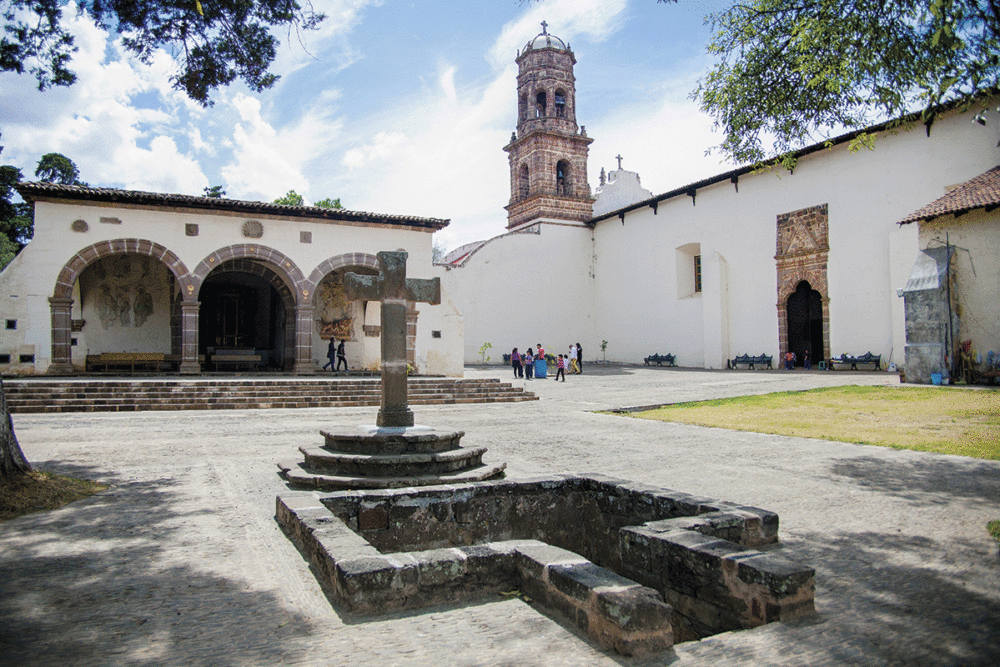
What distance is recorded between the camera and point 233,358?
1955 centimetres

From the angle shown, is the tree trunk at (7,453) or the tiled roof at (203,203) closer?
the tree trunk at (7,453)

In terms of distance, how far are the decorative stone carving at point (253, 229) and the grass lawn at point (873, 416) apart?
39.3 feet

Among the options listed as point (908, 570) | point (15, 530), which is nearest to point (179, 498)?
point (15, 530)

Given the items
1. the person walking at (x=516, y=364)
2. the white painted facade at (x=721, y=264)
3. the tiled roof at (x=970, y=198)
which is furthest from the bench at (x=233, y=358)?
the tiled roof at (x=970, y=198)

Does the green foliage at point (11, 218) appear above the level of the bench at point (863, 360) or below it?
above

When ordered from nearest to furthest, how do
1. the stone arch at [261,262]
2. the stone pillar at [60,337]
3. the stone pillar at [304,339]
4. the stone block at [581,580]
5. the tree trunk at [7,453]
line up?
the stone block at [581,580] → the tree trunk at [7,453] → the stone pillar at [60,337] → the stone arch at [261,262] → the stone pillar at [304,339]

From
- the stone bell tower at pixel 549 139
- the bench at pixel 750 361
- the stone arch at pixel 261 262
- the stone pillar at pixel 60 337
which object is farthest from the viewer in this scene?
the stone bell tower at pixel 549 139

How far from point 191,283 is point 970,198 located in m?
19.9

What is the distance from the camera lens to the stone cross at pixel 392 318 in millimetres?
6168

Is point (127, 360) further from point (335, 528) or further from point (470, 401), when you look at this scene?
point (335, 528)

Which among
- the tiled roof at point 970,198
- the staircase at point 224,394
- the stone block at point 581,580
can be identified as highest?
the tiled roof at point 970,198

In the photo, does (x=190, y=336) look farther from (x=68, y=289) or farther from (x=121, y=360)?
(x=68, y=289)

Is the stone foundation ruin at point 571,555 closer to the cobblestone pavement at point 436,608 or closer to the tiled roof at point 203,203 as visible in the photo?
the cobblestone pavement at point 436,608

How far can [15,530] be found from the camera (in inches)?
158
